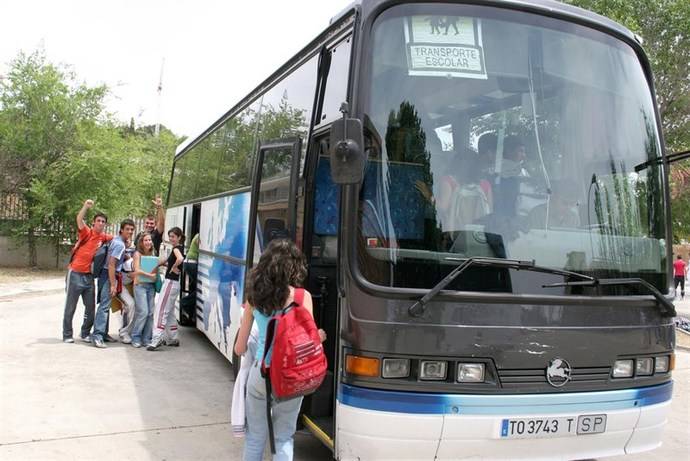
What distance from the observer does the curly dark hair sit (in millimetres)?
3719

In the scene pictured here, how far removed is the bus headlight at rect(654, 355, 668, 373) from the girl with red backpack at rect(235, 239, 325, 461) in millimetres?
2371

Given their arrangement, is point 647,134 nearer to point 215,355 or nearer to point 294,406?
point 294,406

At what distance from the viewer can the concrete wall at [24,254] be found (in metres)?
21.3

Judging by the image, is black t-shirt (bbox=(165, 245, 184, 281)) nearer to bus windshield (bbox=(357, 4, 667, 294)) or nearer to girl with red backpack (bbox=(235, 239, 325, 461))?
girl with red backpack (bbox=(235, 239, 325, 461))

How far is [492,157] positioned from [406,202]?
2.15ft

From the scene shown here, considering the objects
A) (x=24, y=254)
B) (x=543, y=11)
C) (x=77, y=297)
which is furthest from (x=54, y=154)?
(x=543, y=11)

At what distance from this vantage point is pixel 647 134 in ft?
14.9

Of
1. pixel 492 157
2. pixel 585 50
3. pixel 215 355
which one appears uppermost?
pixel 585 50

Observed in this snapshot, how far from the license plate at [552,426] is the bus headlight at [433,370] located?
18.3 inches

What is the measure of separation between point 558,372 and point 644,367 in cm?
76

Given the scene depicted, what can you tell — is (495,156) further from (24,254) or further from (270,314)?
(24,254)

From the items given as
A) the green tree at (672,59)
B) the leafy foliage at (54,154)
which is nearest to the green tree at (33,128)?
the leafy foliage at (54,154)

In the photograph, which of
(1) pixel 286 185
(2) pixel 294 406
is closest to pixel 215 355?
(1) pixel 286 185

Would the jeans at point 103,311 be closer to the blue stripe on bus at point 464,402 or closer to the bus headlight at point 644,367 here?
the blue stripe on bus at point 464,402
